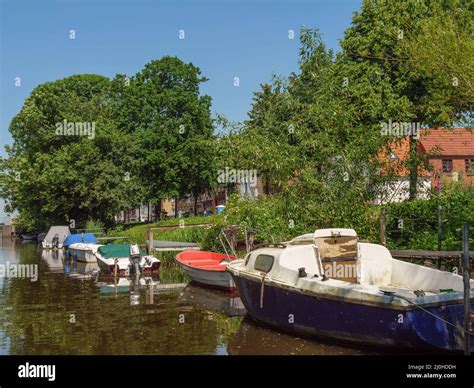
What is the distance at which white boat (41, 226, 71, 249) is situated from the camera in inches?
2167

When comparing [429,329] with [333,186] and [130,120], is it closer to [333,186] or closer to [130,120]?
[333,186]

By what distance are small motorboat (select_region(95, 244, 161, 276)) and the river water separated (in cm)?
220

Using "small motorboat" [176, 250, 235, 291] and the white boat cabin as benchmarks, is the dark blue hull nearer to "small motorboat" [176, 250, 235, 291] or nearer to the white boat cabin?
the white boat cabin

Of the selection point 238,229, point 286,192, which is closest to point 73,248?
point 238,229

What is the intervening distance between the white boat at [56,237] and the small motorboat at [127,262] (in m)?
27.4

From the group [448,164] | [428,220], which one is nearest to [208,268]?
[428,220]

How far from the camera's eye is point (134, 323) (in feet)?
52.2

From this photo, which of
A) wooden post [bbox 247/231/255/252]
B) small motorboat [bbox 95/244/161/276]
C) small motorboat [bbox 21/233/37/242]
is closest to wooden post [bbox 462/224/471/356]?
wooden post [bbox 247/231/255/252]

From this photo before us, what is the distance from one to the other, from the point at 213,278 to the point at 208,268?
0.44m

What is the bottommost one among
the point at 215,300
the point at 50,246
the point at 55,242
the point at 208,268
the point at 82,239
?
the point at 50,246

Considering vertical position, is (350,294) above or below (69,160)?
below

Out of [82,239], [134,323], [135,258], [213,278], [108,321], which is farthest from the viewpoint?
[82,239]

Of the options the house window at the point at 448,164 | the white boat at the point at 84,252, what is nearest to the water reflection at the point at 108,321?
the white boat at the point at 84,252

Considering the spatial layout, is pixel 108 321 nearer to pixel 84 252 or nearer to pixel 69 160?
pixel 84 252
